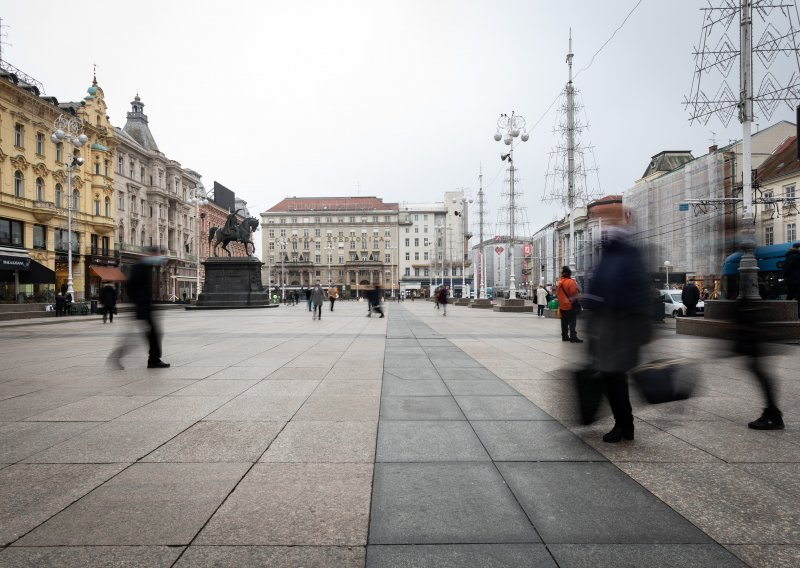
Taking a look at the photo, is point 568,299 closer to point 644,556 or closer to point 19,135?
point 644,556

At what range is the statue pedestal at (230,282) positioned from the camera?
3781 cm

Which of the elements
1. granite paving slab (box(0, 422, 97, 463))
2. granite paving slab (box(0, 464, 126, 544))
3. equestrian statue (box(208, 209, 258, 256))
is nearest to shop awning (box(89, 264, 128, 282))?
equestrian statue (box(208, 209, 258, 256))

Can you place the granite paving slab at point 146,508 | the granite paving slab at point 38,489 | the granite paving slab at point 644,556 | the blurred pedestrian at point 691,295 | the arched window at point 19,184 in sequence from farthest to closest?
the arched window at point 19,184
the blurred pedestrian at point 691,295
the granite paving slab at point 38,489
the granite paving slab at point 146,508
the granite paving slab at point 644,556

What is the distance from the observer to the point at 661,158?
230 feet

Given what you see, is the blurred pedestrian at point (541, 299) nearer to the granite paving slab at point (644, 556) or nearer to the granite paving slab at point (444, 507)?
the granite paving slab at point (444, 507)

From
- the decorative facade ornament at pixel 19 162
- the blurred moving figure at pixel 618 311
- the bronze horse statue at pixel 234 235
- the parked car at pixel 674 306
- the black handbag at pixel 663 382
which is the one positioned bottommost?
the parked car at pixel 674 306

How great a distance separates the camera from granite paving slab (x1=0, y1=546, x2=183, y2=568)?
2.40 m

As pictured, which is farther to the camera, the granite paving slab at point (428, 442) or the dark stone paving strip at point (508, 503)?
the granite paving slab at point (428, 442)

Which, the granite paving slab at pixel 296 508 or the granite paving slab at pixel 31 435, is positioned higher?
the granite paving slab at pixel 31 435

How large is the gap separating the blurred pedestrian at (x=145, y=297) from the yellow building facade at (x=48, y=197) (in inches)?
1105

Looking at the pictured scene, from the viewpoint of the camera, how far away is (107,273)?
48.6m

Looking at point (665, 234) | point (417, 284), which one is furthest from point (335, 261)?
point (665, 234)

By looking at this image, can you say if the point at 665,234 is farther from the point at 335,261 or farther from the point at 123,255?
the point at 335,261

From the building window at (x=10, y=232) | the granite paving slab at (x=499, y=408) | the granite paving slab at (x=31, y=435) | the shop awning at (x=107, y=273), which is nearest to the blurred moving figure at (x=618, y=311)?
the granite paving slab at (x=499, y=408)
